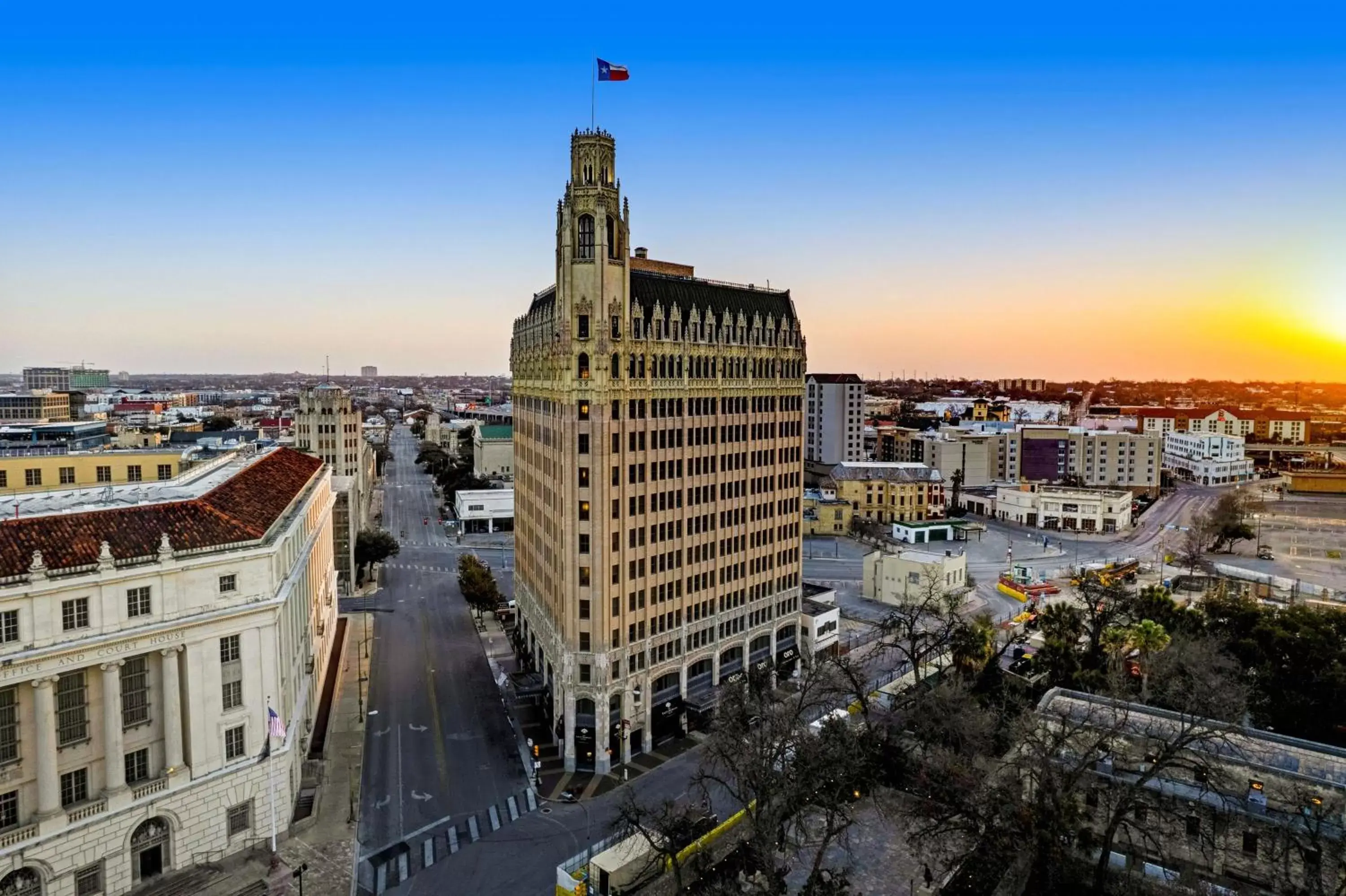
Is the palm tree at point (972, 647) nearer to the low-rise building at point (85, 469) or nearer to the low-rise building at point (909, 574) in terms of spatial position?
the low-rise building at point (909, 574)

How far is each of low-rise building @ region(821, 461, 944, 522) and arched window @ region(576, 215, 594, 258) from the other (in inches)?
5163

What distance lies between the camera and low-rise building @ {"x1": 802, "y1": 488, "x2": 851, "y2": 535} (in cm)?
18500

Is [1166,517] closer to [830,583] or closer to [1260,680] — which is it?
[830,583]

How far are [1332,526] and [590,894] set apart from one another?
716 ft

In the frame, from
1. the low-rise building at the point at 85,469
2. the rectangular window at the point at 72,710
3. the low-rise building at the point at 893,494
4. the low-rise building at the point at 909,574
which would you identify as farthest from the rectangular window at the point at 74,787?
the low-rise building at the point at 893,494

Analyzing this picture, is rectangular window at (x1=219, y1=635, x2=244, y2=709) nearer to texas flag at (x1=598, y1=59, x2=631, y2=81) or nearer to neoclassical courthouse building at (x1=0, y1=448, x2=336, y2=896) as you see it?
neoclassical courthouse building at (x1=0, y1=448, x2=336, y2=896)

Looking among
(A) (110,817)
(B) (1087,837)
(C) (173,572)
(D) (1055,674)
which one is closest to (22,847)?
(A) (110,817)

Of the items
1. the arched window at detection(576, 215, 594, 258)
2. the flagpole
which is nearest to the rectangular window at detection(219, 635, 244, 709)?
the flagpole

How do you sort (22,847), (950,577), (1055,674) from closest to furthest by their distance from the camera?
1. (22,847)
2. (1055,674)
3. (950,577)

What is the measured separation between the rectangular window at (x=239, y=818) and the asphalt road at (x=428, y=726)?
27.5 feet

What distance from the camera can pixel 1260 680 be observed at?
76.1 metres

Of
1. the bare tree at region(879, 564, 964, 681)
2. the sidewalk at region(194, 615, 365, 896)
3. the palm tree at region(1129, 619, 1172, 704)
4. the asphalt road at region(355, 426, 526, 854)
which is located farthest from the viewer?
the palm tree at region(1129, 619, 1172, 704)

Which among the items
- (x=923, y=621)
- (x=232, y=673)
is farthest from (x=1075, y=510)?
(x=232, y=673)

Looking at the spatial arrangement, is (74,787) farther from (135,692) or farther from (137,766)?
(135,692)
